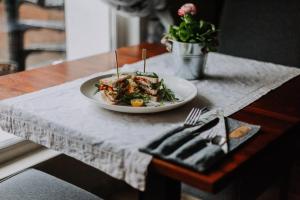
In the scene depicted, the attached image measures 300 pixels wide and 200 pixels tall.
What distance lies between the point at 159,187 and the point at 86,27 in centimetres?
150

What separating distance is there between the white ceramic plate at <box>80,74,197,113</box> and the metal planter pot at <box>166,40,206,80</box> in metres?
0.09

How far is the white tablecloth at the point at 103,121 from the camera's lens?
3.47 ft

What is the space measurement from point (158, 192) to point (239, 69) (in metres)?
0.77

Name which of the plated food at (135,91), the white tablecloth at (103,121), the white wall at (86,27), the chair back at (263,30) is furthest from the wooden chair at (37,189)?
the chair back at (263,30)

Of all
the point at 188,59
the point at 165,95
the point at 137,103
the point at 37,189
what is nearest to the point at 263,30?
the point at 188,59

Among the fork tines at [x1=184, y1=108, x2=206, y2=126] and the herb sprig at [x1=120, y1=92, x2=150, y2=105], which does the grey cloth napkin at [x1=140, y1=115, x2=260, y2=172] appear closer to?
the fork tines at [x1=184, y1=108, x2=206, y2=126]

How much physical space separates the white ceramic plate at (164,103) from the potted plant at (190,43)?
0.09 metres

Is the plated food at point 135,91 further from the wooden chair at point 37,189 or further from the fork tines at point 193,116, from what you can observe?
the wooden chair at point 37,189

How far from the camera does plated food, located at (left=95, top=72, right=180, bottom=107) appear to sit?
4.14 feet

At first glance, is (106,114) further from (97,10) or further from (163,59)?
(97,10)

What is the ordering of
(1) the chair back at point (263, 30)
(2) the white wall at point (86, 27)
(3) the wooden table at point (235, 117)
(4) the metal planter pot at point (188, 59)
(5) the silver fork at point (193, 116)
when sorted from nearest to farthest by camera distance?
(3) the wooden table at point (235, 117) < (5) the silver fork at point (193, 116) < (4) the metal planter pot at point (188, 59) < (1) the chair back at point (263, 30) < (2) the white wall at point (86, 27)

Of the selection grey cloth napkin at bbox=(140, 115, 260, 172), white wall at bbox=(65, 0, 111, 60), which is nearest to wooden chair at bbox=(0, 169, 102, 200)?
grey cloth napkin at bbox=(140, 115, 260, 172)

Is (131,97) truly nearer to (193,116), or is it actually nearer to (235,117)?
(193,116)

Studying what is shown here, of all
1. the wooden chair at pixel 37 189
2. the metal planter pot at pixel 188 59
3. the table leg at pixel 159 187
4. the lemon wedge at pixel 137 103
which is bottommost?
the wooden chair at pixel 37 189
